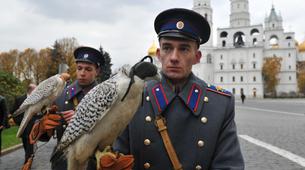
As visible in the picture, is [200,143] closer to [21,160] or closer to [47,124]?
[47,124]

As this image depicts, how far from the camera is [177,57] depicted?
7.16 feet

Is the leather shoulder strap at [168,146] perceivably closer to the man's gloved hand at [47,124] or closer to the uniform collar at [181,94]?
the uniform collar at [181,94]

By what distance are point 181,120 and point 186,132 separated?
0.09m

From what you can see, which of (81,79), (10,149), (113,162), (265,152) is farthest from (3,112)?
(265,152)

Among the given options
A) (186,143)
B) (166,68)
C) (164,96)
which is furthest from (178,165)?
(166,68)

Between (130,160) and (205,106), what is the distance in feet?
2.24

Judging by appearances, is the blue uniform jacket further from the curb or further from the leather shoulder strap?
the curb

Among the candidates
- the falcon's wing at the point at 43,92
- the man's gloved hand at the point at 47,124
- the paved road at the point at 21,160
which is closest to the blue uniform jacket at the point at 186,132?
the man's gloved hand at the point at 47,124

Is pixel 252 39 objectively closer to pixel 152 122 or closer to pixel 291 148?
pixel 291 148

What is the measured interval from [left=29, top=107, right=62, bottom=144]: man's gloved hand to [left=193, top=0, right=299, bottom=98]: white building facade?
259ft

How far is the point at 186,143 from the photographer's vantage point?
87.7 inches

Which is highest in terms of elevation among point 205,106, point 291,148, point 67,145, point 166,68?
point 166,68

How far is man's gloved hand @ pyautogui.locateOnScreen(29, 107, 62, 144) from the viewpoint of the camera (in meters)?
3.30

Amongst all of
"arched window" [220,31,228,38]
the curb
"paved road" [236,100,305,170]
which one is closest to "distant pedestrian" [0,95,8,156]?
the curb
